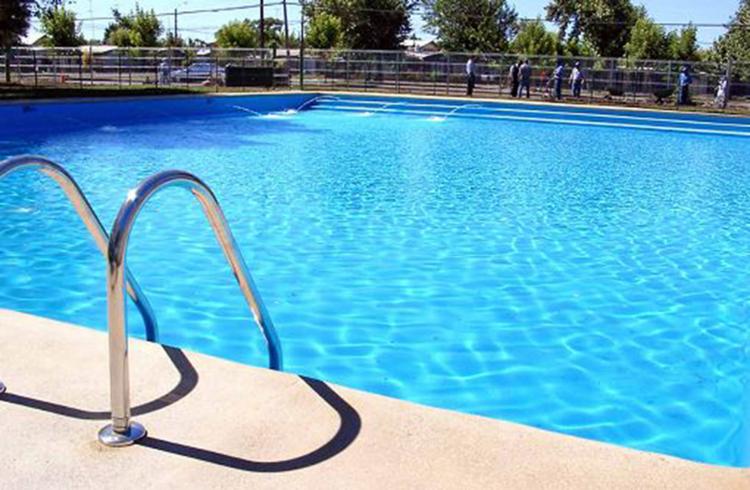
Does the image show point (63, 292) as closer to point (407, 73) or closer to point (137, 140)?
point (137, 140)

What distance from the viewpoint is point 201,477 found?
2256mm

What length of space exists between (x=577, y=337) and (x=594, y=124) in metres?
18.4

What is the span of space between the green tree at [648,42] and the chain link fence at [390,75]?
11737mm

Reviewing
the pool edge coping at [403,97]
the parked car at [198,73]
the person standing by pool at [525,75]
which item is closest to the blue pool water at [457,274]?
the pool edge coping at [403,97]

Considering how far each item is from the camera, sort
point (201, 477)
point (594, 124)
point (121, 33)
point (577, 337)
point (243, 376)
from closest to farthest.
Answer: point (201, 477), point (243, 376), point (577, 337), point (594, 124), point (121, 33)

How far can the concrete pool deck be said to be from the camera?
7.38ft

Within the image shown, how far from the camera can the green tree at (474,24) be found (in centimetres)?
5088

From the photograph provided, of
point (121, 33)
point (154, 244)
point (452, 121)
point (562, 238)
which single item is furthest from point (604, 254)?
point (121, 33)

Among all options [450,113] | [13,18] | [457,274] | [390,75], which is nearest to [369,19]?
[390,75]

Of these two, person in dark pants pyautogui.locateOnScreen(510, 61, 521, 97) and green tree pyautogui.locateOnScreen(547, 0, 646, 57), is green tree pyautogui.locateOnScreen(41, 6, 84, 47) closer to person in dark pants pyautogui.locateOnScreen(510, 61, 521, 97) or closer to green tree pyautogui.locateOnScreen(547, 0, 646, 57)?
person in dark pants pyautogui.locateOnScreen(510, 61, 521, 97)

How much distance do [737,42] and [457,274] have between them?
136 ft

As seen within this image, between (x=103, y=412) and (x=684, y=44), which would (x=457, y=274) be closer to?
(x=103, y=412)

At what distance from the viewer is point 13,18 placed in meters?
22.7

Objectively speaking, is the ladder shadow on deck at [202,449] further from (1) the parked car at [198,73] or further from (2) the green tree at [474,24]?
(2) the green tree at [474,24]
